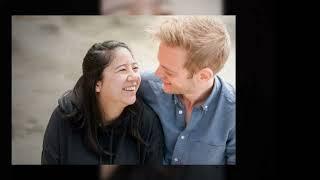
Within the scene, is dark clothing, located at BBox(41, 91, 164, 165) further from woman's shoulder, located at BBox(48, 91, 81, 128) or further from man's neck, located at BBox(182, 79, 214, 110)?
man's neck, located at BBox(182, 79, 214, 110)

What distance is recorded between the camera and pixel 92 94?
13.8 feet

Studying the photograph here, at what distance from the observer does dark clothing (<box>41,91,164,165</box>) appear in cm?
421

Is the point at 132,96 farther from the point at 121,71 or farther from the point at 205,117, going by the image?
the point at 205,117

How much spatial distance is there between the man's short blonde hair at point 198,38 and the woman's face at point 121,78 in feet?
1.03

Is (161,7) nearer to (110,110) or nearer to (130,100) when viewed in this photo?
(130,100)

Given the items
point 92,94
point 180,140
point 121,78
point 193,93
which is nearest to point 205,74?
point 193,93

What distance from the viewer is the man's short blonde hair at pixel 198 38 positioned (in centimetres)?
417

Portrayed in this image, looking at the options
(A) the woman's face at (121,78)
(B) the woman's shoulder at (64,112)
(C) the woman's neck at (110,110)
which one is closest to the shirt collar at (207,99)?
(A) the woman's face at (121,78)

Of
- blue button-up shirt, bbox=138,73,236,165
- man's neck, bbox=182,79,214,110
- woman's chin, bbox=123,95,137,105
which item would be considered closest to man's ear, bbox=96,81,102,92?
woman's chin, bbox=123,95,137,105

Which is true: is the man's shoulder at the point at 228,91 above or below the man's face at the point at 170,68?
below

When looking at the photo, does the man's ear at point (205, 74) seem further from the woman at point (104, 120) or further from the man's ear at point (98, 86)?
the man's ear at point (98, 86)
